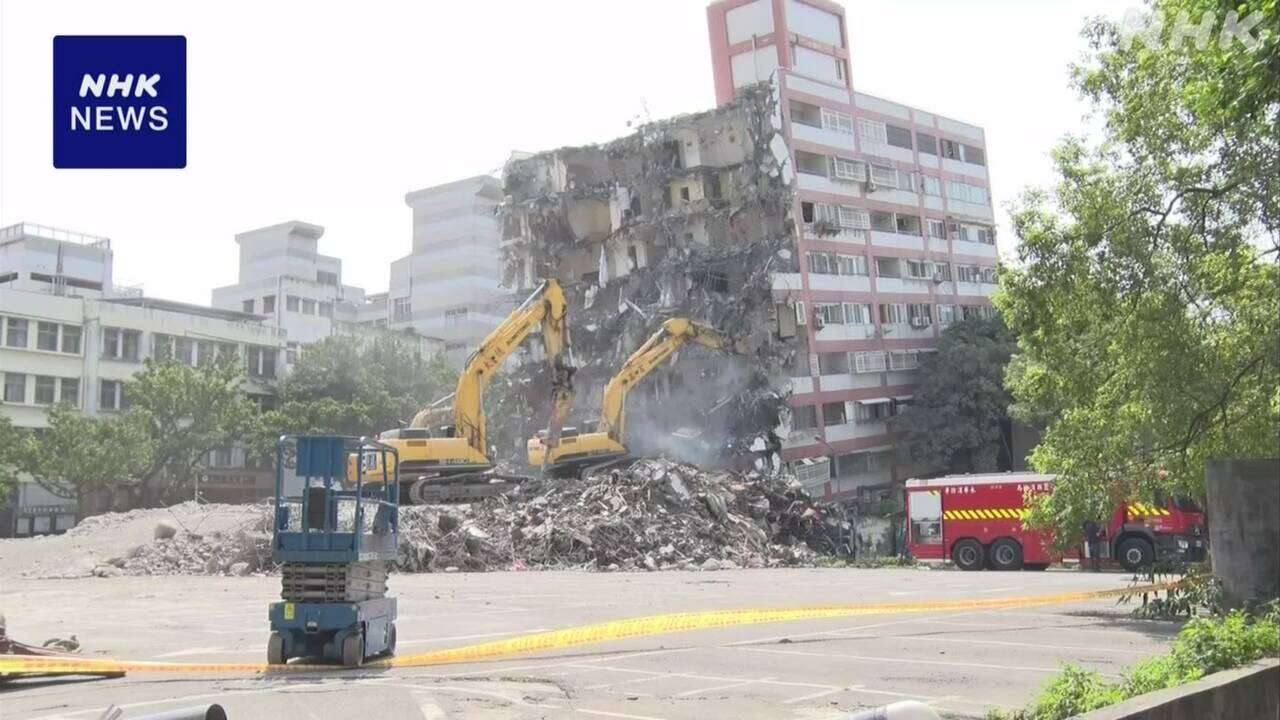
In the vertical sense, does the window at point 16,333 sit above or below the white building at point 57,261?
below

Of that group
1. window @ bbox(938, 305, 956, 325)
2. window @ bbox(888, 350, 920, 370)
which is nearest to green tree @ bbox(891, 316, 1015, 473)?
window @ bbox(888, 350, 920, 370)

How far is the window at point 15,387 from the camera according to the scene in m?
46.4

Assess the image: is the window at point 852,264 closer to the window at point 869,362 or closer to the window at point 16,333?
the window at point 869,362

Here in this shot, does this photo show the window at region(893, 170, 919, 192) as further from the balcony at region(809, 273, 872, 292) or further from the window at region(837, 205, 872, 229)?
the balcony at region(809, 273, 872, 292)

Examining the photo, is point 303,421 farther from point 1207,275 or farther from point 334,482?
point 1207,275

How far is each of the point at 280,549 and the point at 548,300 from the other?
20.9 metres

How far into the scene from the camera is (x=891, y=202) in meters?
52.6

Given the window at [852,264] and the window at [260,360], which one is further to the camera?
the window at [260,360]

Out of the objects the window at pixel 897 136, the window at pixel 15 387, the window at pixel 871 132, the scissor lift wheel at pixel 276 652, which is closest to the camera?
the scissor lift wheel at pixel 276 652

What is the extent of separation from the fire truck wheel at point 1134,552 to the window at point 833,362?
885 inches

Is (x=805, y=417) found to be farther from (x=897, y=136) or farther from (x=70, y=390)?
(x=70, y=390)

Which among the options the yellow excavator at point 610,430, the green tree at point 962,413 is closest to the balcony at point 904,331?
the green tree at point 962,413

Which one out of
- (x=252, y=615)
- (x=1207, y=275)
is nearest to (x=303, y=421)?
(x=252, y=615)

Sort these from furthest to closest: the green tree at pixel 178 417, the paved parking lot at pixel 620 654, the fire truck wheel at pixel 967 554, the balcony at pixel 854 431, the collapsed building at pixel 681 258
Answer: the balcony at pixel 854 431 < the collapsed building at pixel 681 258 < the green tree at pixel 178 417 < the fire truck wheel at pixel 967 554 < the paved parking lot at pixel 620 654
